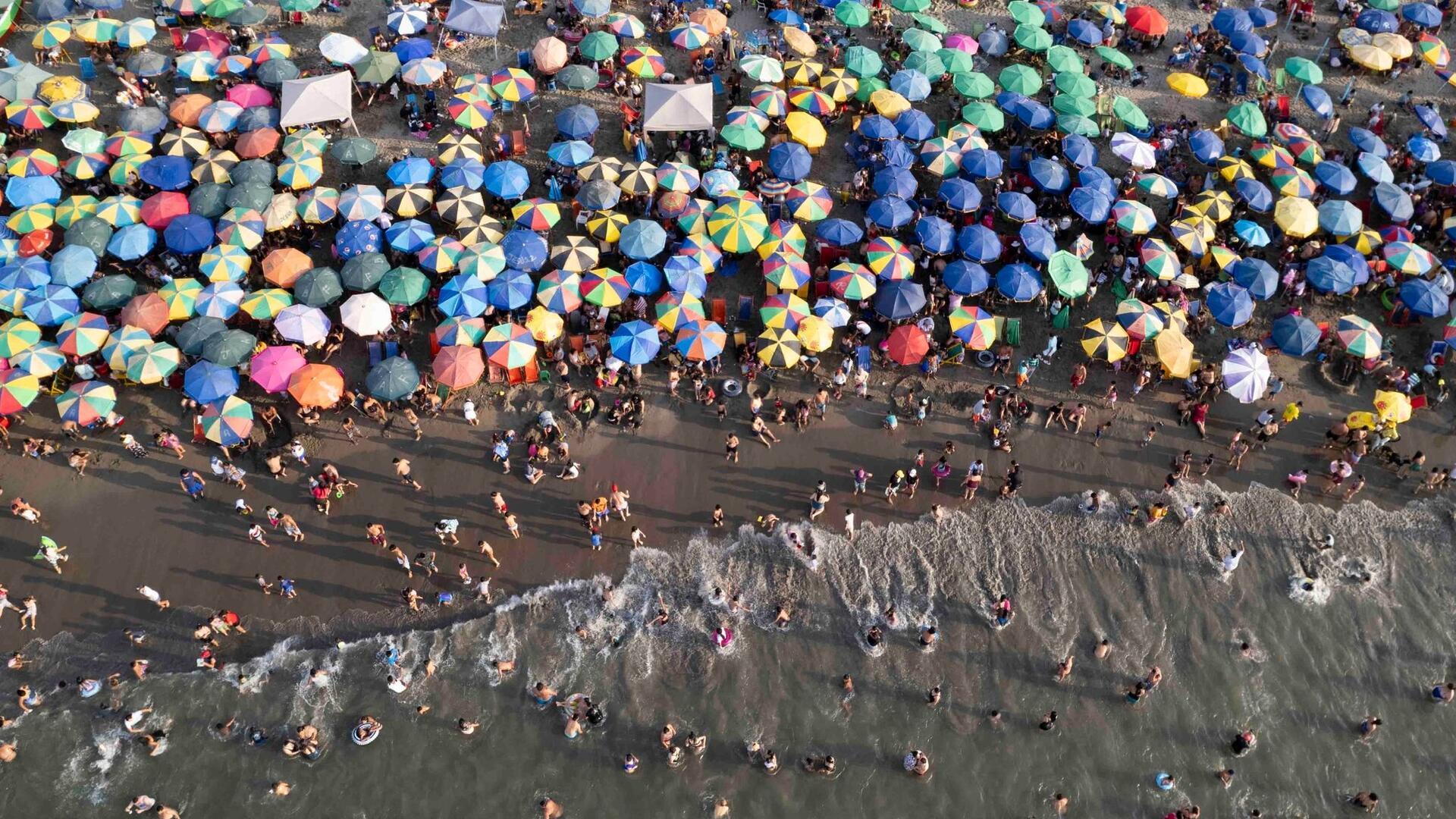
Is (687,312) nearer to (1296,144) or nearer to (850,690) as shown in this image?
(850,690)

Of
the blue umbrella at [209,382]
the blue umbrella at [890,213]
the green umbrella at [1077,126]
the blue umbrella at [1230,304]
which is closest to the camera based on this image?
the blue umbrella at [209,382]

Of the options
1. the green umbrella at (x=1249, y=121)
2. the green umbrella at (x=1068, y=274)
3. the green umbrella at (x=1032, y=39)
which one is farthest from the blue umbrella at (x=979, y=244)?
the green umbrella at (x=1249, y=121)

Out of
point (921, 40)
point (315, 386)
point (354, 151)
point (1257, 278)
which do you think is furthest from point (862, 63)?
point (315, 386)

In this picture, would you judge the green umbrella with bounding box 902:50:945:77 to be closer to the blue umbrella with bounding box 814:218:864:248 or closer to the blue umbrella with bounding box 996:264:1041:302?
the blue umbrella with bounding box 814:218:864:248

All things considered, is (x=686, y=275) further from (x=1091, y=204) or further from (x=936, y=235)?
(x=1091, y=204)

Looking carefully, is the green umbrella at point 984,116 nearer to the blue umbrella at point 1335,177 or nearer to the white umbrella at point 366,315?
the blue umbrella at point 1335,177

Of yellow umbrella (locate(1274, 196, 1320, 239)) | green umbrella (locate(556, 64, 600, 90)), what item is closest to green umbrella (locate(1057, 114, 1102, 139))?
yellow umbrella (locate(1274, 196, 1320, 239))
